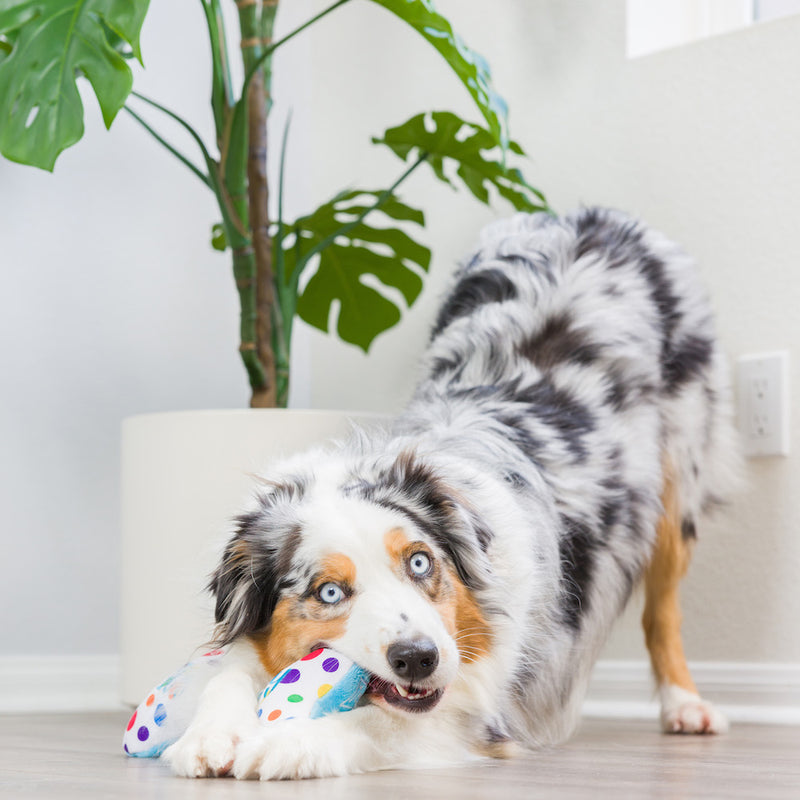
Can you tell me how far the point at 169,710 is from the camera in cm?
172

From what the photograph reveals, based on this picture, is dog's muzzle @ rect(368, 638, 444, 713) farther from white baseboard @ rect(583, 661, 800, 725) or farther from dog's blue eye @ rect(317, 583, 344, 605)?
white baseboard @ rect(583, 661, 800, 725)

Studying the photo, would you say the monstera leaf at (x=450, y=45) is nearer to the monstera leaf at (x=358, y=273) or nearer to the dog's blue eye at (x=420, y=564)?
the monstera leaf at (x=358, y=273)

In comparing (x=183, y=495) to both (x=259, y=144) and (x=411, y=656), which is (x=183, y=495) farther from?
(x=411, y=656)

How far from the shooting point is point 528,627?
1.81 meters

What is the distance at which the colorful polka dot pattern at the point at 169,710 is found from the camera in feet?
5.58

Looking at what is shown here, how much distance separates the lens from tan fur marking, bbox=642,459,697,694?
232 centimetres

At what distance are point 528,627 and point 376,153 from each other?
1953 mm

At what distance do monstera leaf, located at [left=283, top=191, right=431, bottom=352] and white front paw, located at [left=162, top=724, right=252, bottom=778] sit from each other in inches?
59.0

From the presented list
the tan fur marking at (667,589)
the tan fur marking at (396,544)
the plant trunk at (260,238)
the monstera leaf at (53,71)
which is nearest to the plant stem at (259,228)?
the plant trunk at (260,238)

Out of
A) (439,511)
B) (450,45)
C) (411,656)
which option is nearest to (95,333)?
(450,45)

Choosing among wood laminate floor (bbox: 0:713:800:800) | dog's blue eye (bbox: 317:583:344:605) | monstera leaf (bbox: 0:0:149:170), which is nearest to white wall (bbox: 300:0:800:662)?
wood laminate floor (bbox: 0:713:800:800)

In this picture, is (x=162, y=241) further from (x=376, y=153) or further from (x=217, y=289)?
(x=376, y=153)

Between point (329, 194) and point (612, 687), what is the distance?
1.68 meters

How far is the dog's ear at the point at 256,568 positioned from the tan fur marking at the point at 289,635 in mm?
21
